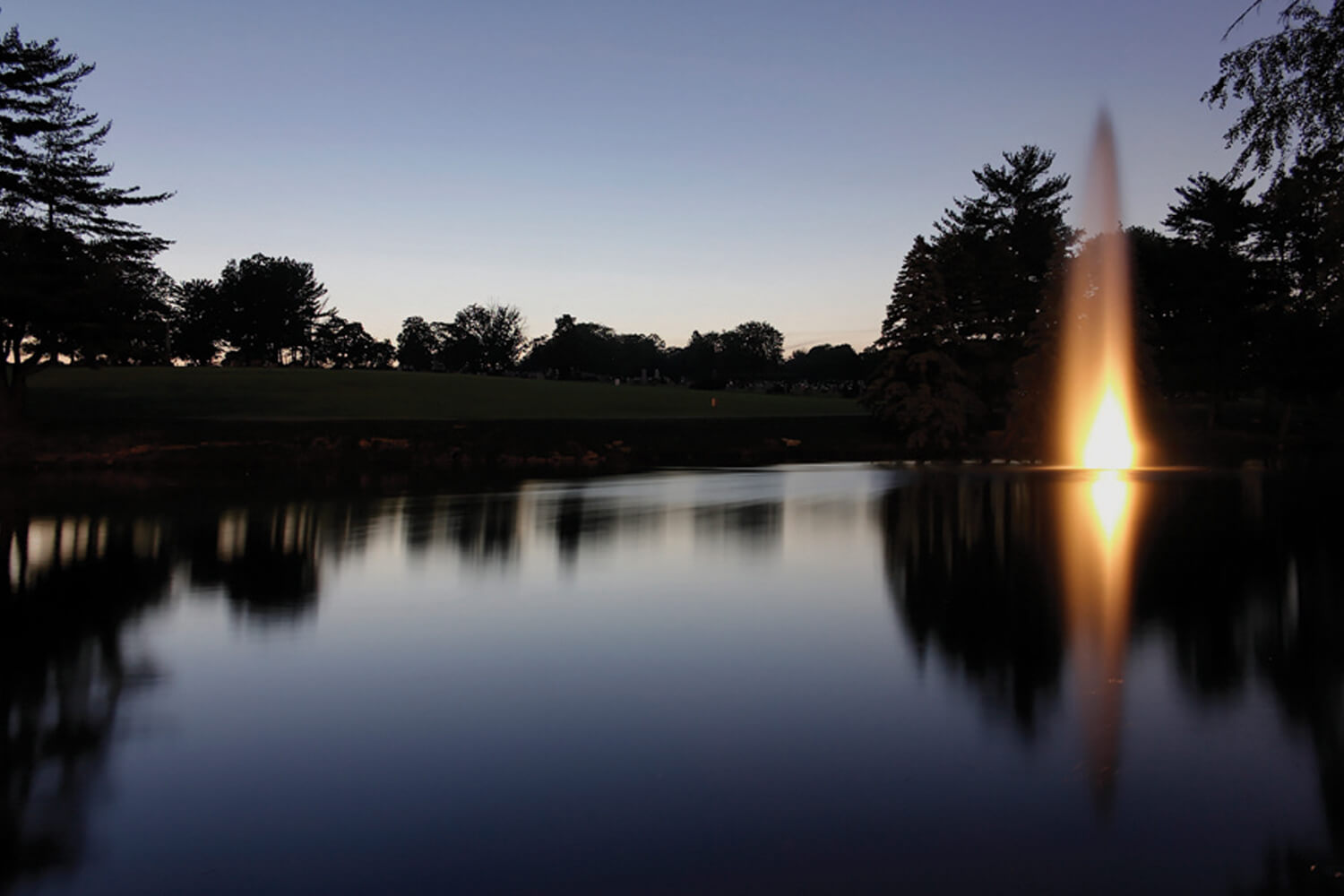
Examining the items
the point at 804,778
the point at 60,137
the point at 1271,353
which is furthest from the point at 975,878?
the point at 1271,353

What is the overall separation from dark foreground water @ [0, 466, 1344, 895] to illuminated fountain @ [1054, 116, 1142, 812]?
0.28 feet

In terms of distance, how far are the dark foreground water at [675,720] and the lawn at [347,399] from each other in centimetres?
4296

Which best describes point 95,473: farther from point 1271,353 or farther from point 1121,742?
point 1271,353

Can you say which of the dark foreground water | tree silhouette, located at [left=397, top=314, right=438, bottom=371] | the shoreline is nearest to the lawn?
the shoreline

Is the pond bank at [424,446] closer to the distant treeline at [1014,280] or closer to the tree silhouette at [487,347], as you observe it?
the distant treeline at [1014,280]

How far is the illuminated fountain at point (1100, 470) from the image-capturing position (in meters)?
7.66

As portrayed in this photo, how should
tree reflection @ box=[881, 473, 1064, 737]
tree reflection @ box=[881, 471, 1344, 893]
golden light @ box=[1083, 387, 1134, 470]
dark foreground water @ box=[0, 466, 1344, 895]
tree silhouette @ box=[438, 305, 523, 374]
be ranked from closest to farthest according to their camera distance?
dark foreground water @ box=[0, 466, 1344, 895] → tree reflection @ box=[881, 471, 1344, 893] → tree reflection @ box=[881, 473, 1064, 737] → golden light @ box=[1083, 387, 1134, 470] → tree silhouette @ box=[438, 305, 523, 374]

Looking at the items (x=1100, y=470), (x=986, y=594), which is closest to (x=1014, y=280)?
(x=1100, y=470)

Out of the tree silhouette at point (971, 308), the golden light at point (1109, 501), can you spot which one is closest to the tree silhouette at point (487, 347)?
the tree silhouette at point (971, 308)

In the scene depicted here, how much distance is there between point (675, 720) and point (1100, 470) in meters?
34.5

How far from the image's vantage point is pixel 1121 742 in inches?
251

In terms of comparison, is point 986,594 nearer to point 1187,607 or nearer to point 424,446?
point 1187,607

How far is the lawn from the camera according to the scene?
5478 cm

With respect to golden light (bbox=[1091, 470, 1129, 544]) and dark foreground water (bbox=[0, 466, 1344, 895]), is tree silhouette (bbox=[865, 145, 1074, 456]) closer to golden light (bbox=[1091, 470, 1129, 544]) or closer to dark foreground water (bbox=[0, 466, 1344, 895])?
golden light (bbox=[1091, 470, 1129, 544])
